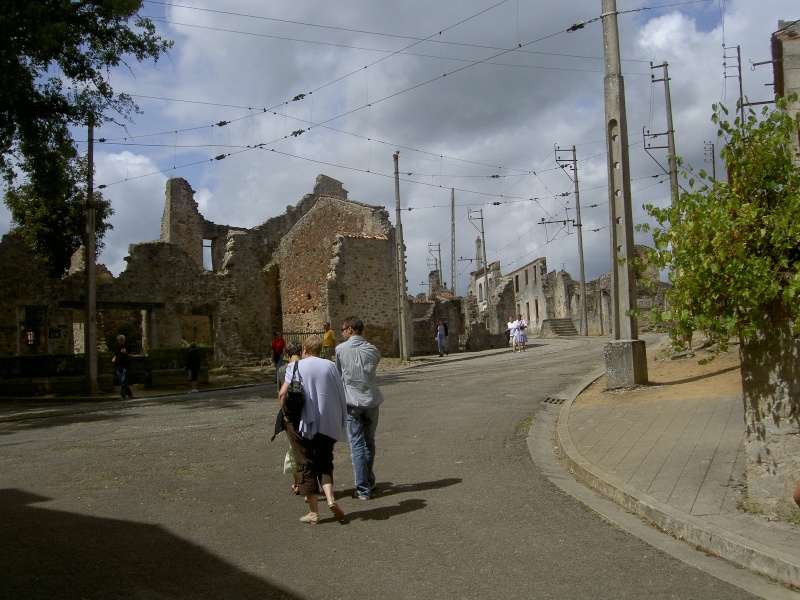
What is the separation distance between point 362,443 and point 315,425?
2.66ft

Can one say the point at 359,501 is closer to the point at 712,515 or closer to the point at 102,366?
the point at 712,515

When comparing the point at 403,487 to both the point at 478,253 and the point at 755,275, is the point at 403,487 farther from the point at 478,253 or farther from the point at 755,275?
the point at 478,253

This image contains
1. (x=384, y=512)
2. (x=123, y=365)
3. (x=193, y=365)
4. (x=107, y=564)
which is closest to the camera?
(x=107, y=564)

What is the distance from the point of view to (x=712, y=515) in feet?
17.9

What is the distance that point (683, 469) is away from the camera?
6848 mm

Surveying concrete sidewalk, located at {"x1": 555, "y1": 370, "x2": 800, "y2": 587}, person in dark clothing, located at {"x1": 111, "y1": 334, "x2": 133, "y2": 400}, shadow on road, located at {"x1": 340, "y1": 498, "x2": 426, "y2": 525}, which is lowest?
shadow on road, located at {"x1": 340, "y1": 498, "x2": 426, "y2": 525}

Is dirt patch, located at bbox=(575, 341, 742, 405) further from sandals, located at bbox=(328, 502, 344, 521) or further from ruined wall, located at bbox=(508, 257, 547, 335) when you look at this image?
ruined wall, located at bbox=(508, 257, 547, 335)

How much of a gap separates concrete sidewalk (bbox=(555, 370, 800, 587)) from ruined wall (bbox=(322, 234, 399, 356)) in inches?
740

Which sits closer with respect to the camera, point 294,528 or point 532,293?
point 294,528

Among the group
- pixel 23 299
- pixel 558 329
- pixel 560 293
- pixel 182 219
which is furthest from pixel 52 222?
pixel 560 293

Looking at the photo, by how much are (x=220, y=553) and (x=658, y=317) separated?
148 inches

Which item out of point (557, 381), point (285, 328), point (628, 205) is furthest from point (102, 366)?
point (628, 205)

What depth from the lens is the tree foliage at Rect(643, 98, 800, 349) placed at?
5035 millimetres

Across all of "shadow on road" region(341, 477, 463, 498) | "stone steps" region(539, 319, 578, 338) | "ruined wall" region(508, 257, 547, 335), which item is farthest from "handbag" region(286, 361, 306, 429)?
"ruined wall" region(508, 257, 547, 335)
